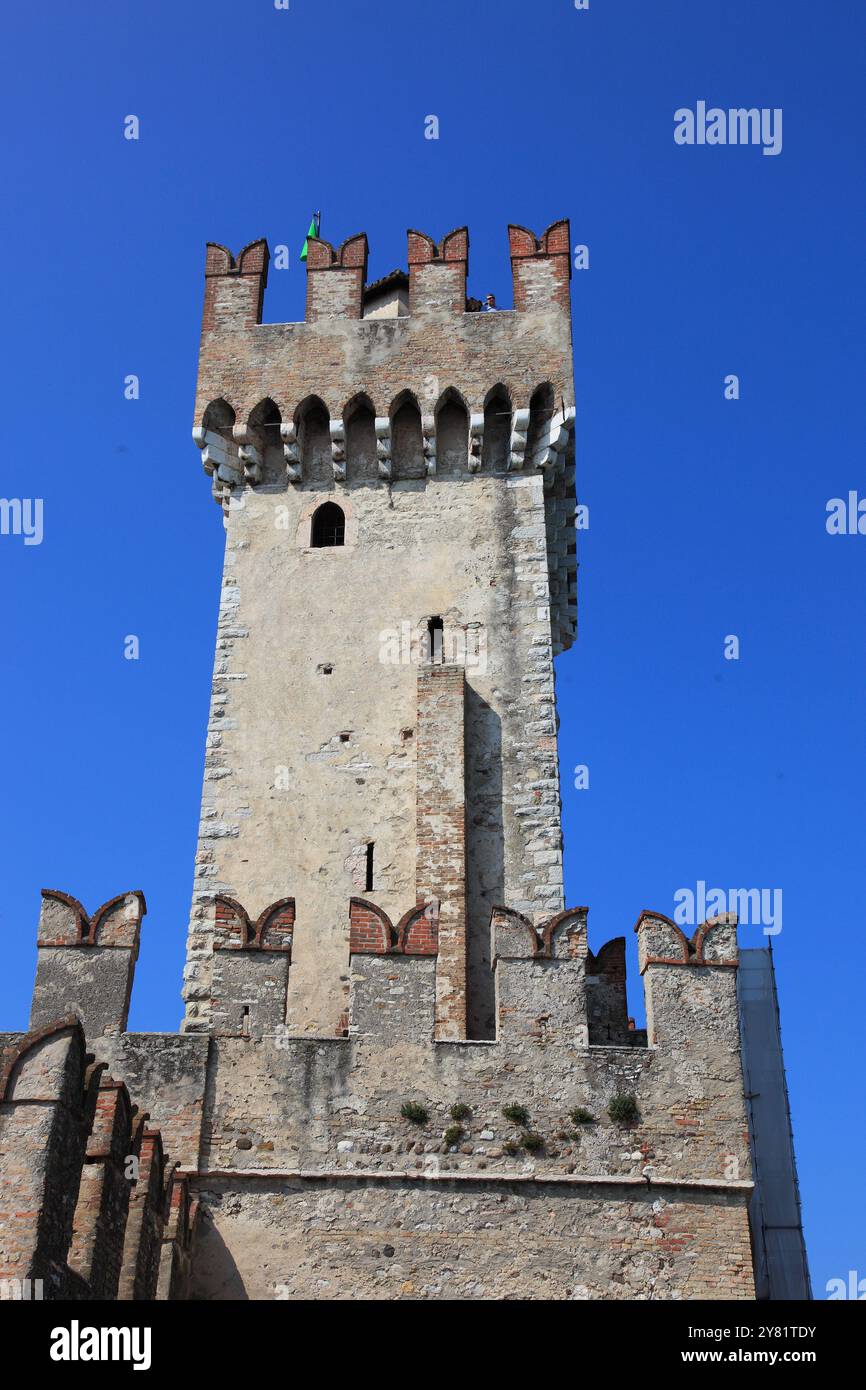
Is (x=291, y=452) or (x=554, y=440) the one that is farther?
(x=291, y=452)

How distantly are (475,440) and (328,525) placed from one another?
7.67ft

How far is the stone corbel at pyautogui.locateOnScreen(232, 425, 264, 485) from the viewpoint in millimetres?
20703

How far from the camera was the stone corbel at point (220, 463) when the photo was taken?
821 inches

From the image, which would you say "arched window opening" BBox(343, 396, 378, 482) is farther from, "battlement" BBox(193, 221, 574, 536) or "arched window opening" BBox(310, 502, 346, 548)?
"arched window opening" BBox(310, 502, 346, 548)

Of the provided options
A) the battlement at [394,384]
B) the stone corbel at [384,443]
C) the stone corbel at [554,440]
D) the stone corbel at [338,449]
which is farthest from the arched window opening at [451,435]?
the stone corbel at [338,449]

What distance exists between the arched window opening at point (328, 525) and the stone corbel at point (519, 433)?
2.52 metres

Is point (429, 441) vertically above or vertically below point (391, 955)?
above

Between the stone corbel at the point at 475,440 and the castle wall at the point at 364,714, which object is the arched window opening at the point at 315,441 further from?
the stone corbel at the point at 475,440

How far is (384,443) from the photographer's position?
20.5 meters

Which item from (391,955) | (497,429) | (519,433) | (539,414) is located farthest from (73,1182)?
(539,414)

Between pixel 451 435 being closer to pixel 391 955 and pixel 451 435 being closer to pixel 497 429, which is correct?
pixel 497 429

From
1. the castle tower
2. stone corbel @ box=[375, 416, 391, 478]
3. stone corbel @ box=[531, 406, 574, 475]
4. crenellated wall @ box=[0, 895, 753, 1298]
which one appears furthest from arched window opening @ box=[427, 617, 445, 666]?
crenellated wall @ box=[0, 895, 753, 1298]
